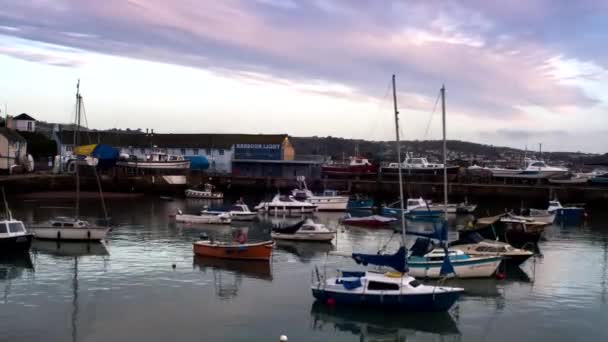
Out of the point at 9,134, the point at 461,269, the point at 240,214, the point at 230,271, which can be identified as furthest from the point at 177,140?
the point at 461,269

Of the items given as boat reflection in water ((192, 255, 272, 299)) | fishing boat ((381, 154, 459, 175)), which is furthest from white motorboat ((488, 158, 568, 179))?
boat reflection in water ((192, 255, 272, 299))

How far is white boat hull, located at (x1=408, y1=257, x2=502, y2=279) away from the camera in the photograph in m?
28.1

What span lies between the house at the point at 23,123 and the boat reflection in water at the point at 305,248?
80.7m

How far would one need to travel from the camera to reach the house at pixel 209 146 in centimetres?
9281

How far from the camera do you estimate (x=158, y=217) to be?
52406 mm

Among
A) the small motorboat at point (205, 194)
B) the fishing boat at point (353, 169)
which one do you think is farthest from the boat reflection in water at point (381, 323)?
the fishing boat at point (353, 169)

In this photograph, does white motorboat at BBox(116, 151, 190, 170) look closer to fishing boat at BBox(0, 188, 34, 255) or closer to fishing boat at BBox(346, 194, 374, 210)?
fishing boat at BBox(346, 194, 374, 210)

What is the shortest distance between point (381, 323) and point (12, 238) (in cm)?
2028

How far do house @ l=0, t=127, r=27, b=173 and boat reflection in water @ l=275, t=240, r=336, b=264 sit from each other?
5139 centimetres

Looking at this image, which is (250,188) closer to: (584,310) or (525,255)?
(525,255)

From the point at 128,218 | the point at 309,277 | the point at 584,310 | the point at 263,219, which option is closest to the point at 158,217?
the point at 128,218

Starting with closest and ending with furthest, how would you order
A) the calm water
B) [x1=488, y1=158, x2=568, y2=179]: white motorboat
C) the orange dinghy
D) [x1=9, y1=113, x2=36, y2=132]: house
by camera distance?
1. the calm water
2. the orange dinghy
3. [x1=488, y1=158, x2=568, y2=179]: white motorboat
4. [x1=9, y1=113, x2=36, y2=132]: house

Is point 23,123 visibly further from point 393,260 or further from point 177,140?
point 393,260

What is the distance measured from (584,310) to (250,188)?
60.8m
